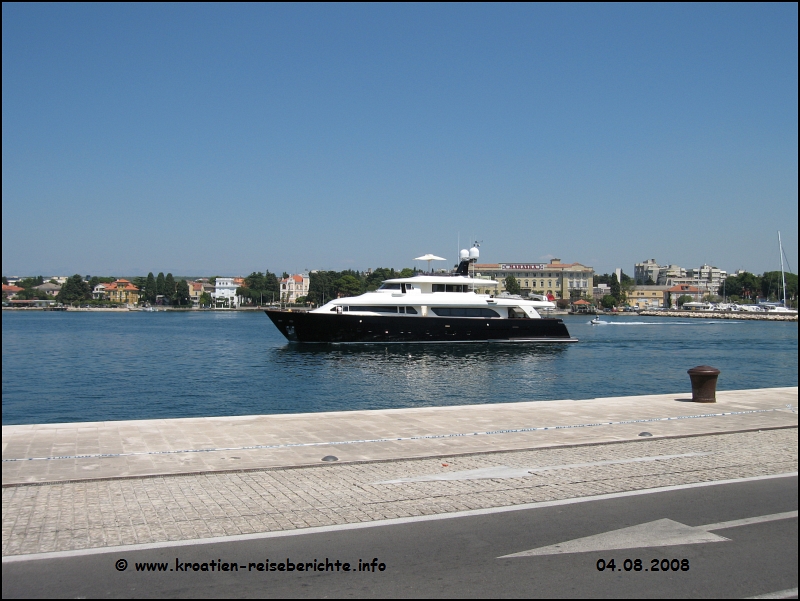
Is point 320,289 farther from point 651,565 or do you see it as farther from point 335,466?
point 651,565

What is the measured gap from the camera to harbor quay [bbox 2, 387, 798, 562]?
282 inches

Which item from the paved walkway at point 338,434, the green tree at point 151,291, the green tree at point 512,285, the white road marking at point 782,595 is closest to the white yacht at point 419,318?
the paved walkway at point 338,434

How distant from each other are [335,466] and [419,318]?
37578 mm

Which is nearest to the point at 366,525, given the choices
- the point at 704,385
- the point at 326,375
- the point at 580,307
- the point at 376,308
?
the point at 704,385

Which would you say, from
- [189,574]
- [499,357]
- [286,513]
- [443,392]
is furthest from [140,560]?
[499,357]

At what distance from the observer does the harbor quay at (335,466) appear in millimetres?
7156

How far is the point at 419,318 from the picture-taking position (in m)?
47.1

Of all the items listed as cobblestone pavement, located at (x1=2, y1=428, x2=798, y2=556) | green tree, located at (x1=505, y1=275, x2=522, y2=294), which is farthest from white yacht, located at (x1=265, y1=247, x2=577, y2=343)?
green tree, located at (x1=505, y1=275, x2=522, y2=294)

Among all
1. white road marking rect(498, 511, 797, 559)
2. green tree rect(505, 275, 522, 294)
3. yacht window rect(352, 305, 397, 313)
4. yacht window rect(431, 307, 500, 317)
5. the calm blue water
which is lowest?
the calm blue water

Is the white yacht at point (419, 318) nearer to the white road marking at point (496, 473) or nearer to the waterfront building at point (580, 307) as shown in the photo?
the white road marking at point (496, 473)

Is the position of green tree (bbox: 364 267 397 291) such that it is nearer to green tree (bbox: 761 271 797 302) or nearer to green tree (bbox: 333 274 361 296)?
green tree (bbox: 333 274 361 296)

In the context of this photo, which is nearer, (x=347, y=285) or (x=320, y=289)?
(x=347, y=285)

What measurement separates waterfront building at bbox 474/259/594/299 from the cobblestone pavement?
163102 mm

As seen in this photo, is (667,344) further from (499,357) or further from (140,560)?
(140,560)
